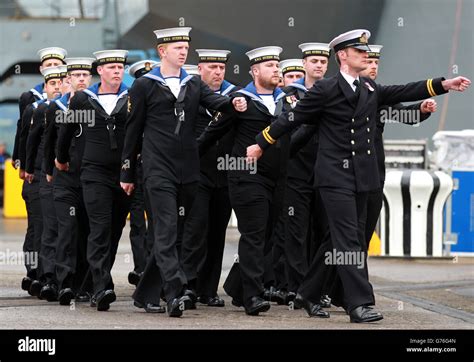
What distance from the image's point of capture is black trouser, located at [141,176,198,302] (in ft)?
30.4

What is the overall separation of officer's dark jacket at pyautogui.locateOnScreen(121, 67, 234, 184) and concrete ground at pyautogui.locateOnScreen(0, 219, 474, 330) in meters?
1.03

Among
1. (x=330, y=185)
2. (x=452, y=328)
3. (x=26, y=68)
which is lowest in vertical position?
(x=452, y=328)

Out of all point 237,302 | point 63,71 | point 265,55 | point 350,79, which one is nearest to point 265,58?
point 265,55

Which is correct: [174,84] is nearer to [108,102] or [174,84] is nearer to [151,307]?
[108,102]

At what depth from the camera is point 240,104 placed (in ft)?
31.1

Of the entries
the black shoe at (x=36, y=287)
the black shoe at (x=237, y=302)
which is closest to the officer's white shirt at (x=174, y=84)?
the black shoe at (x=237, y=302)

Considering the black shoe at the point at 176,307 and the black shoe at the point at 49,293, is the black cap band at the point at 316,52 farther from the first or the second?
the black shoe at the point at 49,293

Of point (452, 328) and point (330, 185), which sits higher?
point (330, 185)

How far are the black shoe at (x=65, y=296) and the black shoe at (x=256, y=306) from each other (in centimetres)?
155

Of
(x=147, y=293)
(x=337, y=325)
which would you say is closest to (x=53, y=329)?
(x=147, y=293)

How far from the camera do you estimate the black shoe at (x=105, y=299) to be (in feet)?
32.1

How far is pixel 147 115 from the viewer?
9570mm
